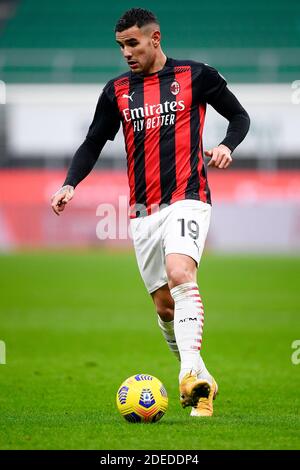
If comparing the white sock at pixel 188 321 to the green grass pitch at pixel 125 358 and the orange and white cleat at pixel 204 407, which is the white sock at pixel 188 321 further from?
the green grass pitch at pixel 125 358

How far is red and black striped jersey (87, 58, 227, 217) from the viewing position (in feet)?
19.3

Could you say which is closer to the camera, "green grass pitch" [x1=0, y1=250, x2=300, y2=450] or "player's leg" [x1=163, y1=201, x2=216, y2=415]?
"green grass pitch" [x1=0, y1=250, x2=300, y2=450]

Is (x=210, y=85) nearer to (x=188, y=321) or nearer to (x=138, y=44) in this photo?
(x=138, y=44)

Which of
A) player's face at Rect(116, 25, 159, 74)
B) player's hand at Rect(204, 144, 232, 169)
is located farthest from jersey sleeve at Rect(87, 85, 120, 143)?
player's hand at Rect(204, 144, 232, 169)

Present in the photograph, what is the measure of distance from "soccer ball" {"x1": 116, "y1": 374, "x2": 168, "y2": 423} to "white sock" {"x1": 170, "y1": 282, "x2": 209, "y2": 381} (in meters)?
0.29

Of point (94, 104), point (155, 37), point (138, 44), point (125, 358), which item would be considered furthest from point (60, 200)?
point (94, 104)

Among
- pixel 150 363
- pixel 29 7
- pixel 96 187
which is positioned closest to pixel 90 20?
pixel 29 7

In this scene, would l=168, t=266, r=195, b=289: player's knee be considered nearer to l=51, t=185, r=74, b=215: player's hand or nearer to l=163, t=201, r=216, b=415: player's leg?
l=163, t=201, r=216, b=415: player's leg

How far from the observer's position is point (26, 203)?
1137 inches

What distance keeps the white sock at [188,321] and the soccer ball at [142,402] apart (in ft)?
0.96

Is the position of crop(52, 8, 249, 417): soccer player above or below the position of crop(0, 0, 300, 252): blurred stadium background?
below

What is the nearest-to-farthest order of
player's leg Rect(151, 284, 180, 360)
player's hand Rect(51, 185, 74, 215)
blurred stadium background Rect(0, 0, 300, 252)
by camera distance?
player's hand Rect(51, 185, 74, 215) < player's leg Rect(151, 284, 180, 360) < blurred stadium background Rect(0, 0, 300, 252)

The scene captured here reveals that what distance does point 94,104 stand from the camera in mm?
31656

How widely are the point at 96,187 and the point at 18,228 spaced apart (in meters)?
2.76
